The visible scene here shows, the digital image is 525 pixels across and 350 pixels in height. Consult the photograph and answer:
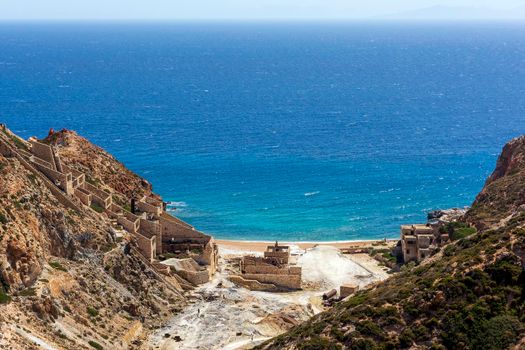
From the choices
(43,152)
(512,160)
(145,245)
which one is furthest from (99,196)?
(512,160)

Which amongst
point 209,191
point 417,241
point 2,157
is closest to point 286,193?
point 209,191

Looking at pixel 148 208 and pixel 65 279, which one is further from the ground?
pixel 148 208

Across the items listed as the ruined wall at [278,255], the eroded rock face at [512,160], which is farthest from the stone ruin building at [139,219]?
the eroded rock face at [512,160]

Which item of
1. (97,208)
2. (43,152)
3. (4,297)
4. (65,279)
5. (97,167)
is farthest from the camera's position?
(97,167)

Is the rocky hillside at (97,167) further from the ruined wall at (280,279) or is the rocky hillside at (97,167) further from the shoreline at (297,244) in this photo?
the ruined wall at (280,279)

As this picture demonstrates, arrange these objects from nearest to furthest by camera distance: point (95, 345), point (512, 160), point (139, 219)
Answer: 1. point (95, 345)
2. point (139, 219)
3. point (512, 160)

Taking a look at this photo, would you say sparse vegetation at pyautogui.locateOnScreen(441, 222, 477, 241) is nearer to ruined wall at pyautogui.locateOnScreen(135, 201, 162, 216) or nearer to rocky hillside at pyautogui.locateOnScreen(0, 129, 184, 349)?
rocky hillside at pyautogui.locateOnScreen(0, 129, 184, 349)

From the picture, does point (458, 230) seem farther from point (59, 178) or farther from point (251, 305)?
point (59, 178)
